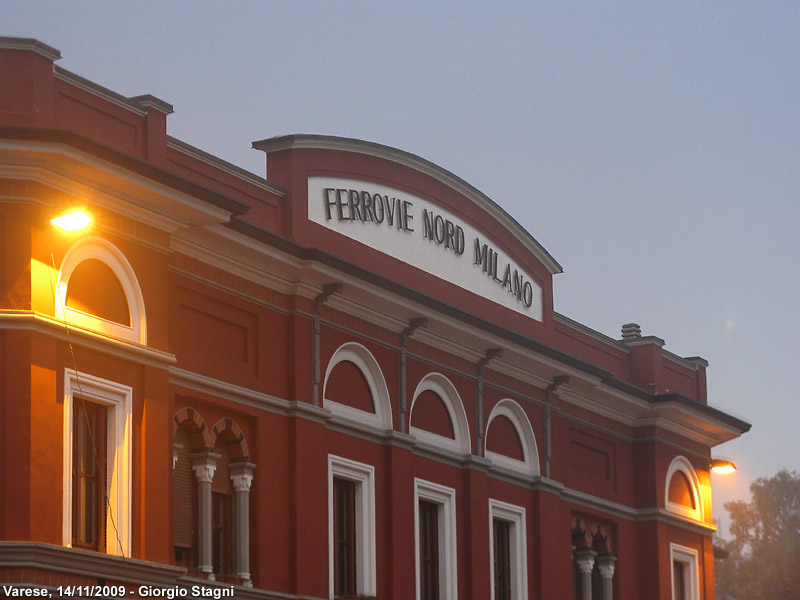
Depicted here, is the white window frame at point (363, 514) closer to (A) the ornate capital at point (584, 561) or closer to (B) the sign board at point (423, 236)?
(B) the sign board at point (423, 236)

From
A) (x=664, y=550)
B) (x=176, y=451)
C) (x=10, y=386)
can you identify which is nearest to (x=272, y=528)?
(x=176, y=451)

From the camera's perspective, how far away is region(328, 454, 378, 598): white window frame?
2641 centimetres

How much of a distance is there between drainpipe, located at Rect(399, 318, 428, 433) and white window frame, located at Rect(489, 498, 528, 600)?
3242mm

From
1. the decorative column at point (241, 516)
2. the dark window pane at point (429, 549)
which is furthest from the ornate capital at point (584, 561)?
the decorative column at point (241, 516)

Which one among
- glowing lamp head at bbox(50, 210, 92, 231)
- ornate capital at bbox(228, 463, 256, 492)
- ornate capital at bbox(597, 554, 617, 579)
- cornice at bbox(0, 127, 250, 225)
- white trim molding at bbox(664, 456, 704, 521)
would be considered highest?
cornice at bbox(0, 127, 250, 225)

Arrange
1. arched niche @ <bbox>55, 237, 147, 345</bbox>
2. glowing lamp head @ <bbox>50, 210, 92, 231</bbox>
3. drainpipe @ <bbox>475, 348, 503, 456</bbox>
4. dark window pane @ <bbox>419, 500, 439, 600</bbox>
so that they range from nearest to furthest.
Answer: glowing lamp head @ <bbox>50, 210, 92, 231</bbox> < arched niche @ <bbox>55, 237, 147, 345</bbox> < dark window pane @ <bbox>419, 500, 439, 600</bbox> < drainpipe @ <bbox>475, 348, 503, 456</bbox>

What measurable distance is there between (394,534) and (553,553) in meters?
5.34

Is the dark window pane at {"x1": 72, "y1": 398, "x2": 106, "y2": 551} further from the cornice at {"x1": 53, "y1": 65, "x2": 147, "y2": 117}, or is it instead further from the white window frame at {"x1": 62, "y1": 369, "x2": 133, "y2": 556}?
the cornice at {"x1": 53, "y1": 65, "x2": 147, "y2": 117}

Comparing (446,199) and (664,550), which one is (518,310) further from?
(664,550)

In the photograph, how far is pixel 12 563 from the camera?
1920 cm

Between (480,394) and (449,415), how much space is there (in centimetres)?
84

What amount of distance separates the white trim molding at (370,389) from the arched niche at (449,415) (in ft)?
2.98

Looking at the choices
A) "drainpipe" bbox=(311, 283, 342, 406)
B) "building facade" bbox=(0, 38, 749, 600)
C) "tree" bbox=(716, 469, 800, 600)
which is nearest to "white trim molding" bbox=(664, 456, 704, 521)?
"building facade" bbox=(0, 38, 749, 600)

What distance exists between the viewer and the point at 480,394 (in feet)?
98.1
